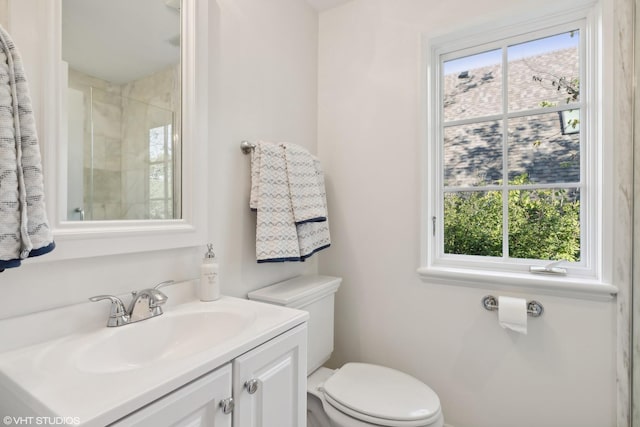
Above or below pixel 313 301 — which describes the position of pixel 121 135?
above

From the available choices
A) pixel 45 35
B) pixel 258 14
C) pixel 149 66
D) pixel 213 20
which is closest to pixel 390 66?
pixel 258 14

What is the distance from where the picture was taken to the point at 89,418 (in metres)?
0.49

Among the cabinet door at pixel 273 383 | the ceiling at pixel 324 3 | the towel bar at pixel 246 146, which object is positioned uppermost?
the ceiling at pixel 324 3

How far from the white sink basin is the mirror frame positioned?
9.3 inches

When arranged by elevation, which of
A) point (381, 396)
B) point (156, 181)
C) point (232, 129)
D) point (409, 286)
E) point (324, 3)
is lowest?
point (381, 396)

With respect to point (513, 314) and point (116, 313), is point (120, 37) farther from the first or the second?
point (513, 314)

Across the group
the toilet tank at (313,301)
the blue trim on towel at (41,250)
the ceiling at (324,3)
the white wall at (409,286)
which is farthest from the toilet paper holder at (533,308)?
the ceiling at (324,3)

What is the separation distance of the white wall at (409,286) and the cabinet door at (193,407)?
1103 millimetres

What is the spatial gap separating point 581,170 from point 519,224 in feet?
1.07

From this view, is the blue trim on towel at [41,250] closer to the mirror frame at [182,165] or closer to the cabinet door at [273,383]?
the mirror frame at [182,165]

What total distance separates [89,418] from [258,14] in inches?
62.6

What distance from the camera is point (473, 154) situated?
5.18ft

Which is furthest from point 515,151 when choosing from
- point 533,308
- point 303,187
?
point 303,187

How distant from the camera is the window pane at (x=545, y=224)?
137 cm
